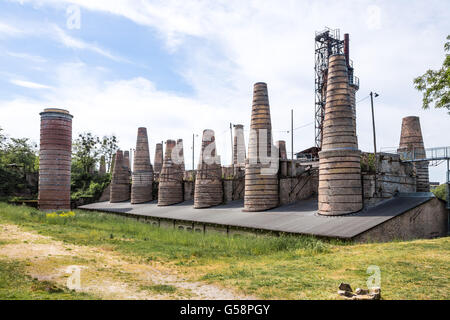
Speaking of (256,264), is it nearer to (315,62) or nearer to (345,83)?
(345,83)

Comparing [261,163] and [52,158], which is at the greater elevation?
[52,158]

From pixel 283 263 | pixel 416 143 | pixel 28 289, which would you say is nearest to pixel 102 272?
pixel 28 289

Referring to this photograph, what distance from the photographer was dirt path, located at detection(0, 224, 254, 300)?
724 cm

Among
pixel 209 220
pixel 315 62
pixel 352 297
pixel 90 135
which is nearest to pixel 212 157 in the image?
pixel 209 220

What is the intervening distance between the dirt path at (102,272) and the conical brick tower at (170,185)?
16233 millimetres

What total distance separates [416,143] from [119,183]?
1052 inches

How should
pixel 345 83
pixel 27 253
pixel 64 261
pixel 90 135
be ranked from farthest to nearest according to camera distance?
pixel 90 135 < pixel 345 83 < pixel 27 253 < pixel 64 261

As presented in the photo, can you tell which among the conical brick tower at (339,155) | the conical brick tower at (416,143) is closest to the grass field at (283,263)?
the conical brick tower at (339,155)

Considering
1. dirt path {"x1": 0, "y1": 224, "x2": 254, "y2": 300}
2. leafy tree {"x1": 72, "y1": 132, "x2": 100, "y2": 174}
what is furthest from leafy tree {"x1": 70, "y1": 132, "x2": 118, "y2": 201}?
dirt path {"x1": 0, "y1": 224, "x2": 254, "y2": 300}

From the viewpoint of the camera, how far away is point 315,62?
36.0 meters

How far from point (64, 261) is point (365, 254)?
862cm

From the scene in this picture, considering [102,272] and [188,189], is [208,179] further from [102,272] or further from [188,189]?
[102,272]

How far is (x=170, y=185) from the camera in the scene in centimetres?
2947
